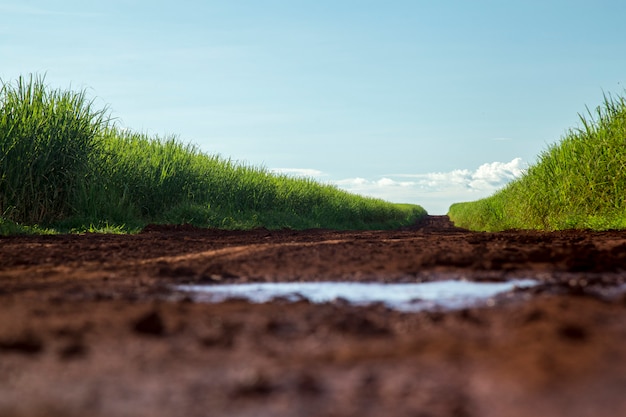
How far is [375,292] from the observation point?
4.29 m

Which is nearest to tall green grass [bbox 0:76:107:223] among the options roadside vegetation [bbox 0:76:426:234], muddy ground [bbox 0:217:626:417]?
roadside vegetation [bbox 0:76:426:234]

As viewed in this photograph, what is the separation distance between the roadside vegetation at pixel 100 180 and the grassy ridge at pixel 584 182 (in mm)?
6182

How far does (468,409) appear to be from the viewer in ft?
6.44

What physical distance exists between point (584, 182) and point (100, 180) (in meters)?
9.00

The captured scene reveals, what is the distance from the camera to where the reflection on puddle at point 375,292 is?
3836mm

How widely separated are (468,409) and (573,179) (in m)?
12.1

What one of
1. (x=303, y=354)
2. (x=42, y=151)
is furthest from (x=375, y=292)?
(x=42, y=151)

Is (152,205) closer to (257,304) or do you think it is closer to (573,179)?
(573,179)

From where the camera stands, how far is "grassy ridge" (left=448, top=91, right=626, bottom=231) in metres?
12.2

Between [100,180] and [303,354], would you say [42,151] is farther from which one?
[303,354]

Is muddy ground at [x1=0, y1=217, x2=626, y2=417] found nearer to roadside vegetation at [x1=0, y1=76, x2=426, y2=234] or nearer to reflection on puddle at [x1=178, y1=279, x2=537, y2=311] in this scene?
reflection on puddle at [x1=178, y1=279, x2=537, y2=311]

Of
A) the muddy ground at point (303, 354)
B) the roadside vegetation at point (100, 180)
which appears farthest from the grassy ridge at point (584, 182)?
the muddy ground at point (303, 354)

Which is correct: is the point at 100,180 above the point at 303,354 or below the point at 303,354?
above

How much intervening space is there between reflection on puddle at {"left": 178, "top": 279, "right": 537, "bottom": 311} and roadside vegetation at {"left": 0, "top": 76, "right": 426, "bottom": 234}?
6856mm
